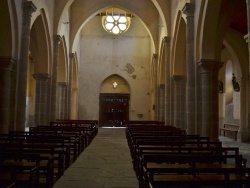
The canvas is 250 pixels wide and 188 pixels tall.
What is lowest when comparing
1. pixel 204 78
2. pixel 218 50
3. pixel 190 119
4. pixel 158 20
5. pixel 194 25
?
pixel 190 119

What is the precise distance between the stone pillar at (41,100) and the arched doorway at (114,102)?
38.8 feet

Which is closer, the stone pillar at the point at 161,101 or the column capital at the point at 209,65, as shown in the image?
the column capital at the point at 209,65

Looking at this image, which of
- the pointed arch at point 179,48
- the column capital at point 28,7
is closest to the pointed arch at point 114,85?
the pointed arch at point 179,48

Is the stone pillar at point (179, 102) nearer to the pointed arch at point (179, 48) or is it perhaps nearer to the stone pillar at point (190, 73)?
the pointed arch at point (179, 48)

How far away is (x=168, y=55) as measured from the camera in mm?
17844

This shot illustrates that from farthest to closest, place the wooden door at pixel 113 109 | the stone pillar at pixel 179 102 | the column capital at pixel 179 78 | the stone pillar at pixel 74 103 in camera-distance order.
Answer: the wooden door at pixel 113 109
the stone pillar at pixel 74 103
the column capital at pixel 179 78
the stone pillar at pixel 179 102

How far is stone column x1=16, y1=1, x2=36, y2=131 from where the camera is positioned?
11.4 m

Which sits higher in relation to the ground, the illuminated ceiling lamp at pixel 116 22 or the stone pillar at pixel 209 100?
the illuminated ceiling lamp at pixel 116 22

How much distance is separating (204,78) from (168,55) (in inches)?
265

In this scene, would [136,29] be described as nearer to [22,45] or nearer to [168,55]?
[168,55]

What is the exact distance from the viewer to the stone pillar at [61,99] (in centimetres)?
2202

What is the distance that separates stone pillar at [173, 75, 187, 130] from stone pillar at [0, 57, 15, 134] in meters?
8.63

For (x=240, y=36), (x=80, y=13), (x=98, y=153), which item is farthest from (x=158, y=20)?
(x=98, y=153)

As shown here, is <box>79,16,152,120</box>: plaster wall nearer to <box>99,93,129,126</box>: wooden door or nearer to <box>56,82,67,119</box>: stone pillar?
<box>99,93,129,126</box>: wooden door
